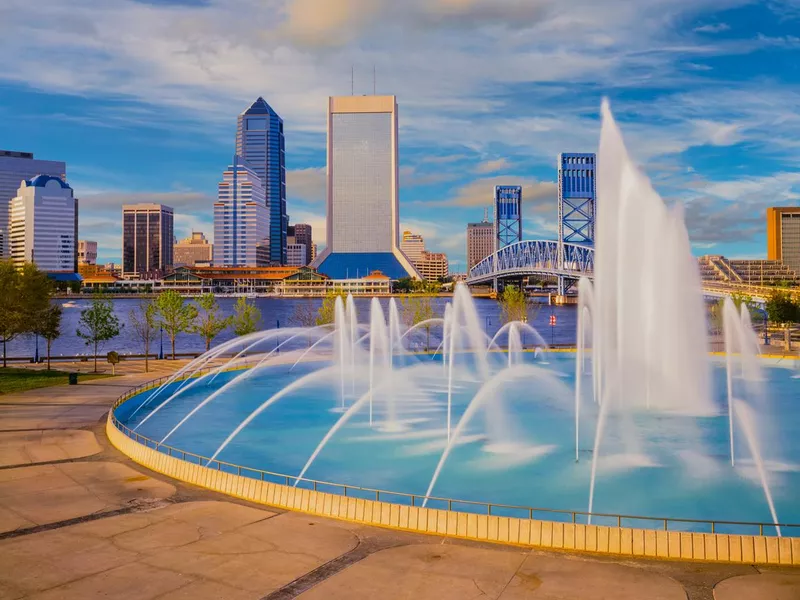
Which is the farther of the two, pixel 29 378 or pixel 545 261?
pixel 545 261

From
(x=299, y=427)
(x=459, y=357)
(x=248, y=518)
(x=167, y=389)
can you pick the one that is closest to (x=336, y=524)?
(x=248, y=518)

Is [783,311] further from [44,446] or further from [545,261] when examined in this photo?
[545,261]

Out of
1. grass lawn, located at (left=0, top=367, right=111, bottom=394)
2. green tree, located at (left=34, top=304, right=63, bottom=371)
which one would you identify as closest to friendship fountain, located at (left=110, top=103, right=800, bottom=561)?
grass lawn, located at (left=0, top=367, right=111, bottom=394)

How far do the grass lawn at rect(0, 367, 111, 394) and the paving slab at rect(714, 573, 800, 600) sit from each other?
29.4 m

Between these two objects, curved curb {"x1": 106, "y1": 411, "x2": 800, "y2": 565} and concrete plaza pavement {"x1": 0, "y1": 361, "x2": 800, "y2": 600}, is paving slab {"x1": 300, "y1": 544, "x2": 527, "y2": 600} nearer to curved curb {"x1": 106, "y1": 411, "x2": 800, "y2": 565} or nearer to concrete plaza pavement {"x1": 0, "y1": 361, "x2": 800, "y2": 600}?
concrete plaza pavement {"x1": 0, "y1": 361, "x2": 800, "y2": 600}

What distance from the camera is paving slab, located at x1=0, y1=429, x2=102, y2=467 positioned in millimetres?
17375

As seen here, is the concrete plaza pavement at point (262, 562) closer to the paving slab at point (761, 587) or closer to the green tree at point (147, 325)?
the paving slab at point (761, 587)

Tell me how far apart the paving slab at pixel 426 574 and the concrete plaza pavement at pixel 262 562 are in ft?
0.08

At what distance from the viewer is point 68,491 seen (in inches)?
565

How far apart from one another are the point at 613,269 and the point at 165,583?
2889cm

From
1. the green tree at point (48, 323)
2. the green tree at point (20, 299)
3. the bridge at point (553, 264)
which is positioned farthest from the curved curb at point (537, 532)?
the bridge at point (553, 264)

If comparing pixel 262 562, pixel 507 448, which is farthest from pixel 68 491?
pixel 507 448

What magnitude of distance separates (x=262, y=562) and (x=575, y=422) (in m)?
16.5

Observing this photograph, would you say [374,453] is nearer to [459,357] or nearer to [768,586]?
[768,586]
